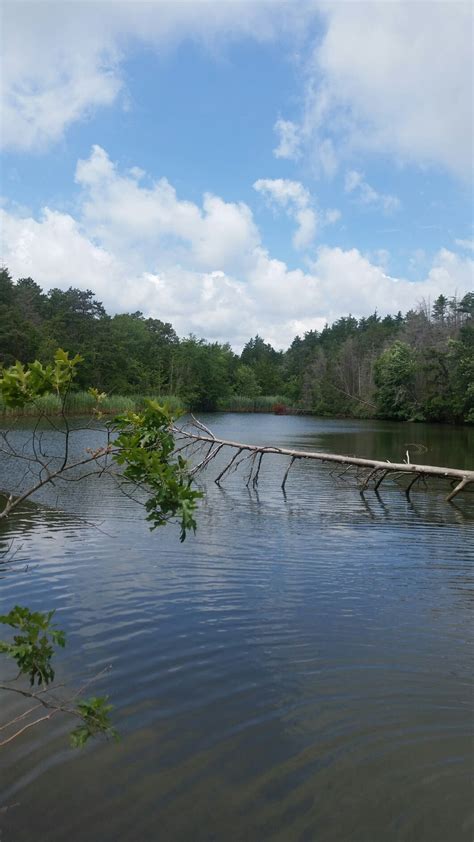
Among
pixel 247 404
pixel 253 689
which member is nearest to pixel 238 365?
pixel 247 404

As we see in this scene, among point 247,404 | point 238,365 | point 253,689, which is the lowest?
point 253,689

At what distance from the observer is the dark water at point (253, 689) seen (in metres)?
3.42

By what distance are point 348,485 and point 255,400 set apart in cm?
7171

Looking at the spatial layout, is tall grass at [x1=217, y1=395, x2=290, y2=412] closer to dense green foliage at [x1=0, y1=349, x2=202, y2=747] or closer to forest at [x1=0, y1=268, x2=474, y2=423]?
forest at [x1=0, y1=268, x2=474, y2=423]

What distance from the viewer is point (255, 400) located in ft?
292

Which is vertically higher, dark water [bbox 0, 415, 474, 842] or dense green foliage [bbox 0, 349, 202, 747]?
dense green foliage [bbox 0, 349, 202, 747]

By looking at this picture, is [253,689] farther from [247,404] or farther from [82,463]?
[247,404]

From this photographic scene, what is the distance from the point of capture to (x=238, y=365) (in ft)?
358

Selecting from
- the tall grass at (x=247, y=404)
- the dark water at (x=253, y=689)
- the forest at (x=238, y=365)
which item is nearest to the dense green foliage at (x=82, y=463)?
the dark water at (x=253, y=689)

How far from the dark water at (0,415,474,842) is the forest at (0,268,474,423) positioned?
38753 millimetres

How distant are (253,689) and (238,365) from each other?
10489 centimetres

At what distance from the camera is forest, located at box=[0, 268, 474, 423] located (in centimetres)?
5106

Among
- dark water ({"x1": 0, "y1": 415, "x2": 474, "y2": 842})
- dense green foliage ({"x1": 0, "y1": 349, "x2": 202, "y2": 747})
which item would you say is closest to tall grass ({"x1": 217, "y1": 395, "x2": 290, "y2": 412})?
dark water ({"x1": 0, "y1": 415, "x2": 474, "y2": 842})

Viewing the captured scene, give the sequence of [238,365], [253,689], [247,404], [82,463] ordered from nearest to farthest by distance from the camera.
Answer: [82,463]
[253,689]
[247,404]
[238,365]
